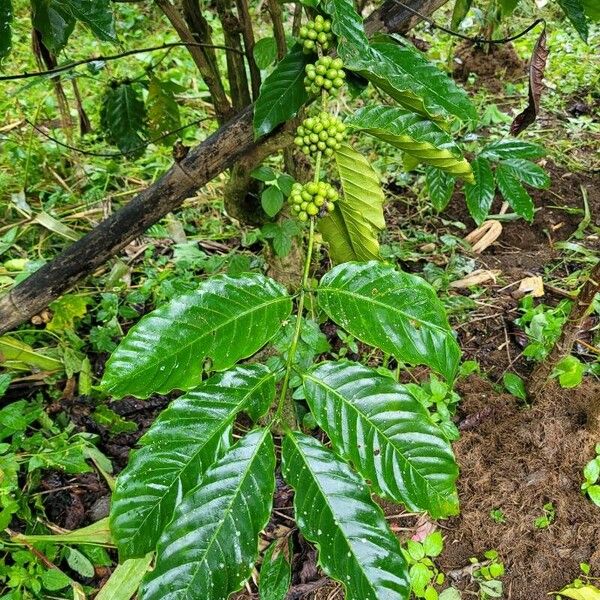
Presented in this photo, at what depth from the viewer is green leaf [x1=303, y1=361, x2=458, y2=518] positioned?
2.33ft

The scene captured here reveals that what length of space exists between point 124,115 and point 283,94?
0.94 m

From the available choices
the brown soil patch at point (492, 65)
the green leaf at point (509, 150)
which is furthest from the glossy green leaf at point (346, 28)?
the brown soil patch at point (492, 65)

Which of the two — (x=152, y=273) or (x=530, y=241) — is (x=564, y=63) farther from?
(x=152, y=273)

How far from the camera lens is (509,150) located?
54.5 inches

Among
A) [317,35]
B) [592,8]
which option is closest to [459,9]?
[592,8]

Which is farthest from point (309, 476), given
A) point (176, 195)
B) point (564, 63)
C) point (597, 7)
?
point (564, 63)

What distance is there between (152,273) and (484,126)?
5.82 ft

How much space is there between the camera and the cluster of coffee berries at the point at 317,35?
3.05ft

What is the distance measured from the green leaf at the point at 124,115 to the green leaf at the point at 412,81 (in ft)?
3.22

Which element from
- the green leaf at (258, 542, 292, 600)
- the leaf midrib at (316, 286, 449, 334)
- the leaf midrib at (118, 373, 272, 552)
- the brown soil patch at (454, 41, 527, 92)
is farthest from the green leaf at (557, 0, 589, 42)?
the brown soil patch at (454, 41, 527, 92)

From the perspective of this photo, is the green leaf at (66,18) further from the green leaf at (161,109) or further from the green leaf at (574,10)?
the green leaf at (574,10)

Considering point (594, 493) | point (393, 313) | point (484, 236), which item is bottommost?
point (594, 493)

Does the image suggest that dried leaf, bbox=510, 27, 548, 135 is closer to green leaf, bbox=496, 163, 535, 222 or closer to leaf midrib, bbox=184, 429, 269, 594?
green leaf, bbox=496, 163, 535, 222

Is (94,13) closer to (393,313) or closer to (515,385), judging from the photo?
(393,313)
